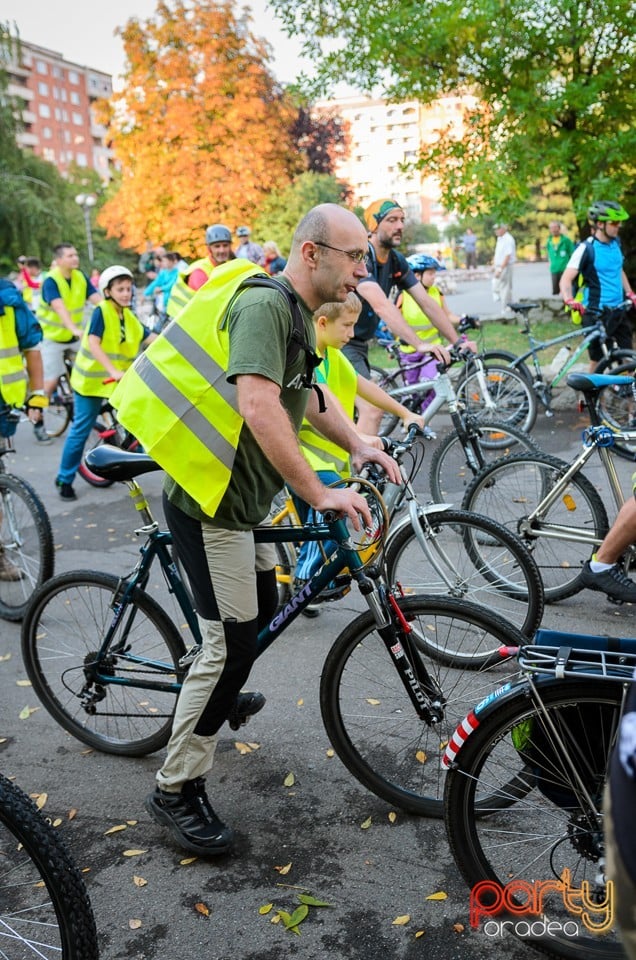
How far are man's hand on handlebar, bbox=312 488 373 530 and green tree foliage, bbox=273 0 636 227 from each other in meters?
7.86

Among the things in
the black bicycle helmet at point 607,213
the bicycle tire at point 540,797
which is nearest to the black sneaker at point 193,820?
the bicycle tire at point 540,797

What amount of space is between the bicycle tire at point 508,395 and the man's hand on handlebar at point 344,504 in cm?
606

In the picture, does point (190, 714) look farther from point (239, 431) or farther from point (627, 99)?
point (627, 99)

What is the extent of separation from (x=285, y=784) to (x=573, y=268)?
6.90 metres

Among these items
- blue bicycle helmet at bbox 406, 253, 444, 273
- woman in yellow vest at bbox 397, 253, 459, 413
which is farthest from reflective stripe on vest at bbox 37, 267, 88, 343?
blue bicycle helmet at bbox 406, 253, 444, 273

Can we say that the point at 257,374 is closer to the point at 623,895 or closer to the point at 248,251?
the point at 623,895

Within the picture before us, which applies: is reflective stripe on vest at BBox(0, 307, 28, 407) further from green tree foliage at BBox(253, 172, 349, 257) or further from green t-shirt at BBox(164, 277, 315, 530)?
green tree foliage at BBox(253, 172, 349, 257)

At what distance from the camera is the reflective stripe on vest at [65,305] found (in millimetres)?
9633

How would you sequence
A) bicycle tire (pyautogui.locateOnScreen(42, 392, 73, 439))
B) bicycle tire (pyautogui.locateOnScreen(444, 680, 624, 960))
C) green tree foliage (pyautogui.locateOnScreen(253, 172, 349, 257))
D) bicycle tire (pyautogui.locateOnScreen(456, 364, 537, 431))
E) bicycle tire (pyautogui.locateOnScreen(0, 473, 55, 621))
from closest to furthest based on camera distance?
1. bicycle tire (pyautogui.locateOnScreen(444, 680, 624, 960))
2. bicycle tire (pyautogui.locateOnScreen(0, 473, 55, 621))
3. bicycle tire (pyautogui.locateOnScreen(456, 364, 537, 431))
4. bicycle tire (pyautogui.locateOnScreen(42, 392, 73, 439))
5. green tree foliage (pyautogui.locateOnScreen(253, 172, 349, 257))

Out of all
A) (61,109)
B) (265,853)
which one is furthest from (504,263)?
(61,109)

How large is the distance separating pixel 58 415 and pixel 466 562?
8.64m

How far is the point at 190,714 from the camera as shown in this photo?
117 inches

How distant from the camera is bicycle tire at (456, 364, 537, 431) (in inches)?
345

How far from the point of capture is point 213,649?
294 centimetres
